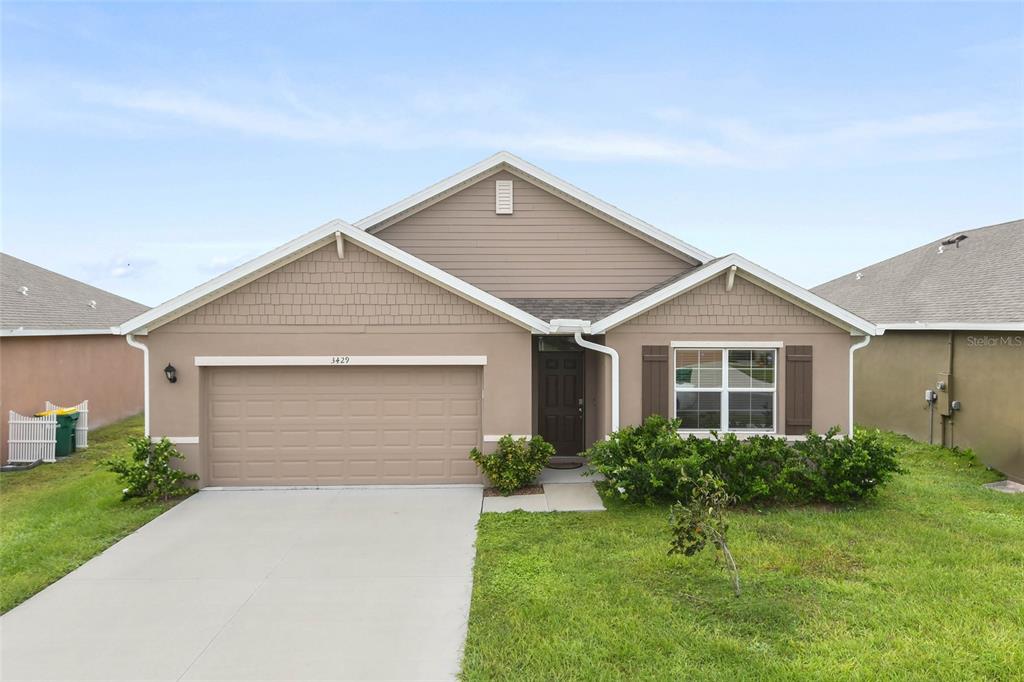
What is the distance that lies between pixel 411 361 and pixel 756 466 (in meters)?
5.55

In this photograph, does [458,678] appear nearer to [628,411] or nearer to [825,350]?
[628,411]

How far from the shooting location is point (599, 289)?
40.5ft

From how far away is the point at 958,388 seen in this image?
12828 millimetres

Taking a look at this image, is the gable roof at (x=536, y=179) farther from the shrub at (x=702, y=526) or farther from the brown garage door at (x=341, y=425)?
the shrub at (x=702, y=526)

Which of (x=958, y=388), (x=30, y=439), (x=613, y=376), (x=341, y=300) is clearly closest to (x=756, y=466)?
(x=613, y=376)

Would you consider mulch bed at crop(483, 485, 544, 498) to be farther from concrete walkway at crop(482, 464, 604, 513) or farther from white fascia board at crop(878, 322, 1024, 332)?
white fascia board at crop(878, 322, 1024, 332)

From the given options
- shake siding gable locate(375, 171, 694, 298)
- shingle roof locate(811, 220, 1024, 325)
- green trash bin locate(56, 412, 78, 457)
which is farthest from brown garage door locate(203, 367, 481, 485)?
shingle roof locate(811, 220, 1024, 325)

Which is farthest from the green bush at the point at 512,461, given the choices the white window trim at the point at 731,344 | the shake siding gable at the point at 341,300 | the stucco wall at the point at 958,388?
the stucco wall at the point at 958,388

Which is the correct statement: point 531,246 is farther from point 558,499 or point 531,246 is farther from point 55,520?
point 55,520

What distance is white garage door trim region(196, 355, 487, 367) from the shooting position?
9.98 meters

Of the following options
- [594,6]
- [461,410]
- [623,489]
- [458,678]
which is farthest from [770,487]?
[594,6]

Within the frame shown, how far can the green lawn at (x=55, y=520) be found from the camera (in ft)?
22.1

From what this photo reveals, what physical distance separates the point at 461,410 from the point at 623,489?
305 cm

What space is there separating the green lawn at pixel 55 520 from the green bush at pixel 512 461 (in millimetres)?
4887
